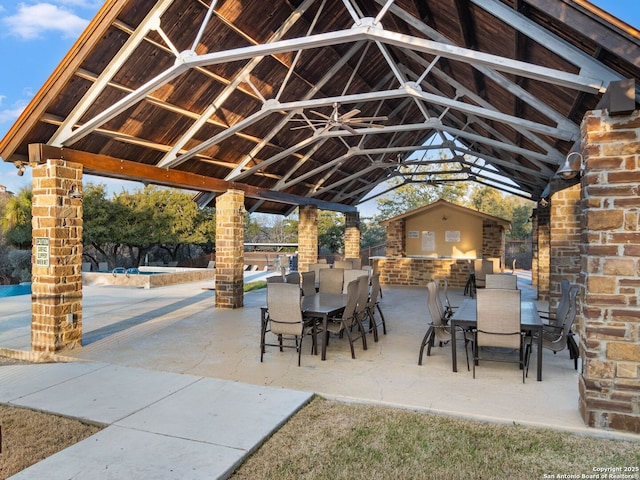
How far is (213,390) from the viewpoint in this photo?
4.46 meters

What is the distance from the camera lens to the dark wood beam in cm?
582

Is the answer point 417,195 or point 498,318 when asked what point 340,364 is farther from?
point 417,195

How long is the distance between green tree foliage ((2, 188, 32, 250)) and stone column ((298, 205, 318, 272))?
12.0 meters

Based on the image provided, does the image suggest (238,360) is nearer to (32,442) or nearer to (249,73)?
(32,442)

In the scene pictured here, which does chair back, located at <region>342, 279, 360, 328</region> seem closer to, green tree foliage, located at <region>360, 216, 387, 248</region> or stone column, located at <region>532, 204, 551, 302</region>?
stone column, located at <region>532, 204, 551, 302</region>

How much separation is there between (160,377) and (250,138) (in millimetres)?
5540

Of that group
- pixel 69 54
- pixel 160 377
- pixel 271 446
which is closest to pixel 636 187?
pixel 271 446

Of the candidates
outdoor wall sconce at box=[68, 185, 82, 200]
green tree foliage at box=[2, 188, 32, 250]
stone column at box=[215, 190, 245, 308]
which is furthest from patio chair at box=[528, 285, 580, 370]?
green tree foliage at box=[2, 188, 32, 250]

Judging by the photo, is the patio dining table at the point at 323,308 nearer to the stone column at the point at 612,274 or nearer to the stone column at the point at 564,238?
the stone column at the point at 612,274

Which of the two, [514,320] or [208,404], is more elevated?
[514,320]

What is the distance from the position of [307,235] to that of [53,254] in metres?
8.82

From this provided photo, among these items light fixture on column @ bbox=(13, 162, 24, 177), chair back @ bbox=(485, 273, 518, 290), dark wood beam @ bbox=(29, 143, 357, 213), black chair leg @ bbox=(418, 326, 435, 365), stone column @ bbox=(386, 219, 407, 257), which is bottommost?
black chair leg @ bbox=(418, 326, 435, 365)

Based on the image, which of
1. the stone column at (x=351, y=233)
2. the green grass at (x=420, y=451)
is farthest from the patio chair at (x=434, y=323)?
the stone column at (x=351, y=233)

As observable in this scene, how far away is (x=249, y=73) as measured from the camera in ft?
23.8
